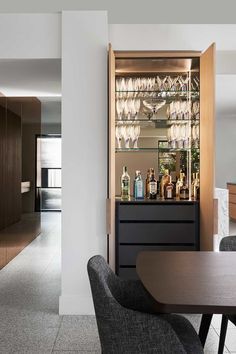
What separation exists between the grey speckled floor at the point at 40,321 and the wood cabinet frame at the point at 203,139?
0.69 m

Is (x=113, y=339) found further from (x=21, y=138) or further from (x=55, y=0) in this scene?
(x=21, y=138)

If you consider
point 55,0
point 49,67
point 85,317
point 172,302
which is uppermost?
point 55,0

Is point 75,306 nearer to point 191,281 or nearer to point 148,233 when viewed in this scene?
point 148,233

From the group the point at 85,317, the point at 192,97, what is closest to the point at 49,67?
the point at 192,97

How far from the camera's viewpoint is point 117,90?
4.60 meters

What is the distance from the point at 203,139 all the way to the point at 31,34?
6.36 ft

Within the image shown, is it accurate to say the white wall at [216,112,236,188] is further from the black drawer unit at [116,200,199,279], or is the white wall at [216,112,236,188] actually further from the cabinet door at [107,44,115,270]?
the cabinet door at [107,44,115,270]

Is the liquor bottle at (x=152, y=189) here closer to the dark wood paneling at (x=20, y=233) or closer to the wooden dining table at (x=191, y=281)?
the wooden dining table at (x=191, y=281)

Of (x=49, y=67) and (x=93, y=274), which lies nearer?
(x=93, y=274)

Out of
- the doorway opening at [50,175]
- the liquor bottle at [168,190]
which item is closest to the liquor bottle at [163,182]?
the liquor bottle at [168,190]

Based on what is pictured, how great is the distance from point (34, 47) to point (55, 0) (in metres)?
0.48

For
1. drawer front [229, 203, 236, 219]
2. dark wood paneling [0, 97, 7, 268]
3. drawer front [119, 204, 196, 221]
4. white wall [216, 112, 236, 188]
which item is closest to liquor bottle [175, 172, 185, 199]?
drawer front [119, 204, 196, 221]

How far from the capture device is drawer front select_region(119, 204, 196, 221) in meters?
4.27

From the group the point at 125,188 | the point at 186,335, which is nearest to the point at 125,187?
the point at 125,188
